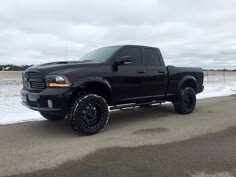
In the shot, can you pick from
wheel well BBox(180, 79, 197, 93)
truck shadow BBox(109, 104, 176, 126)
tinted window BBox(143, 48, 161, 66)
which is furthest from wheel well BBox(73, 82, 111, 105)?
wheel well BBox(180, 79, 197, 93)

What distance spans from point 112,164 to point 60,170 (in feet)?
2.49

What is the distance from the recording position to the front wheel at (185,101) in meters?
7.89

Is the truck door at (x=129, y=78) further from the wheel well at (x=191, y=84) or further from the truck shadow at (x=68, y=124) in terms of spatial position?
the wheel well at (x=191, y=84)

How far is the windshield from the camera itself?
630cm

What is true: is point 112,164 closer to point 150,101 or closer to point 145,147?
point 145,147

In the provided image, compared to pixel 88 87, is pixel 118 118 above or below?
below

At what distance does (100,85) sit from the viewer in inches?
228

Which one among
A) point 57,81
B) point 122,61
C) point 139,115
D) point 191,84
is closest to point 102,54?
point 122,61

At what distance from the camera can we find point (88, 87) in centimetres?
572

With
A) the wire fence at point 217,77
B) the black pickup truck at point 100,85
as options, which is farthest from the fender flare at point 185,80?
the wire fence at point 217,77

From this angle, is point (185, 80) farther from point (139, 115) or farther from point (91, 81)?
point (91, 81)

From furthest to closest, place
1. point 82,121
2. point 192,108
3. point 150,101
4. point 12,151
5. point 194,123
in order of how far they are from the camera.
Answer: point 192,108
point 150,101
point 194,123
point 82,121
point 12,151

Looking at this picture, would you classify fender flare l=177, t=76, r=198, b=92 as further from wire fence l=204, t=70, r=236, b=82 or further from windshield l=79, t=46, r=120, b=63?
wire fence l=204, t=70, r=236, b=82

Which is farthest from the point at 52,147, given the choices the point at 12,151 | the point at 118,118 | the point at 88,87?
the point at 118,118
